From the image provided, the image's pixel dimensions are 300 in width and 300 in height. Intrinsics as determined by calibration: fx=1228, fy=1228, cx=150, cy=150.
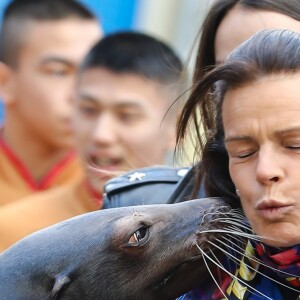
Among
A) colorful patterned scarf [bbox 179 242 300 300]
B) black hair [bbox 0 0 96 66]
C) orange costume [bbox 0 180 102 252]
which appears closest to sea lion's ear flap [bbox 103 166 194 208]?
colorful patterned scarf [bbox 179 242 300 300]

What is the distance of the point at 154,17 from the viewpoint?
9.90 m

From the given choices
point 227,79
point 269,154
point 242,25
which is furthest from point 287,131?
point 242,25

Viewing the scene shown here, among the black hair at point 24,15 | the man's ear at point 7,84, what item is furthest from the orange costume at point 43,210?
the black hair at point 24,15

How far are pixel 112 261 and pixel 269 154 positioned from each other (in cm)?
62

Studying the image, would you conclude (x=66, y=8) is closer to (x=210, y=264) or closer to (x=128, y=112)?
(x=128, y=112)

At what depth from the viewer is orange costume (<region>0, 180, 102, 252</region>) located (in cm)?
582

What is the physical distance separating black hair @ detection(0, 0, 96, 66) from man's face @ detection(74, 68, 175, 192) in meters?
1.40

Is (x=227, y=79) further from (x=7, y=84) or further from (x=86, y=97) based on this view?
(x=7, y=84)

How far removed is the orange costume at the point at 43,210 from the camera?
5820mm

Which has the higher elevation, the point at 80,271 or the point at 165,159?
the point at 80,271

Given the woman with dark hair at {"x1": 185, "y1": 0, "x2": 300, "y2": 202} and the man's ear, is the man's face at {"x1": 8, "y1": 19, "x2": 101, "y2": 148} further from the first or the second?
the woman with dark hair at {"x1": 185, "y1": 0, "x2": 300, "y2": 202}

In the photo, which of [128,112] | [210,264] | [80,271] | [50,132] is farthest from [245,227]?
[50,132]

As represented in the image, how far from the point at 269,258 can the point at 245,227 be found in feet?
0.52

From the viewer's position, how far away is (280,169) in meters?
3.10
